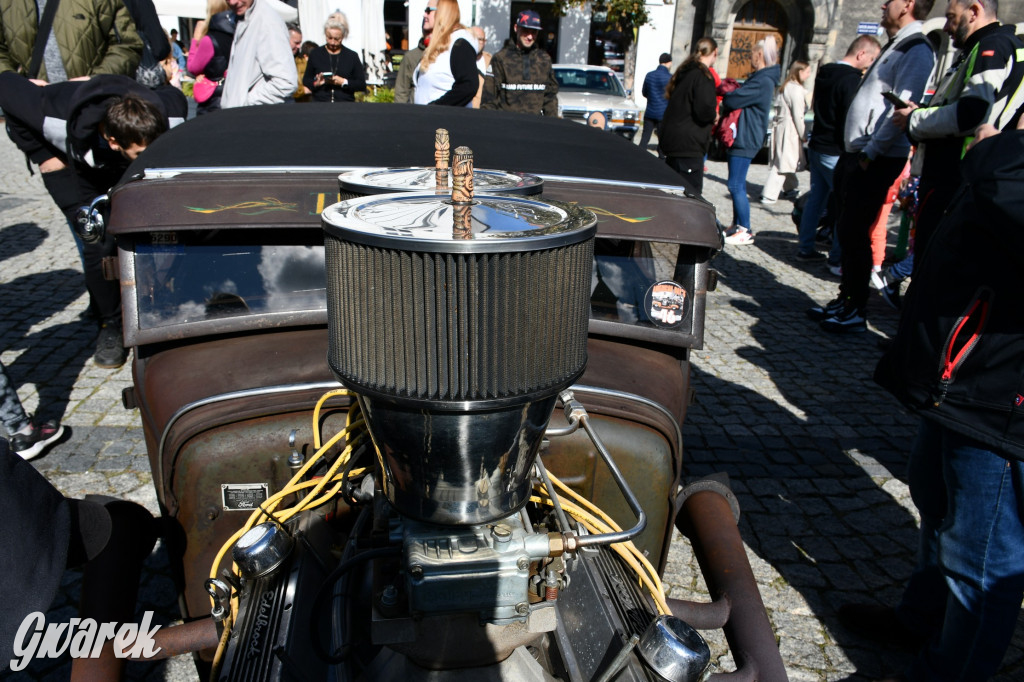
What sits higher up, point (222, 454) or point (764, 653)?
point (222, 454)

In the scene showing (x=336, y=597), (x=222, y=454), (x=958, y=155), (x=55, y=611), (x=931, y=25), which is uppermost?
(x=931, y=25)

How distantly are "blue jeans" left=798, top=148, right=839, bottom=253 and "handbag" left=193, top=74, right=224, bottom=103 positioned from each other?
5.51 metres

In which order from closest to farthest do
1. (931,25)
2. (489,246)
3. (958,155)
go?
1. (489,246)
2. (958,155)
3. (931,25)

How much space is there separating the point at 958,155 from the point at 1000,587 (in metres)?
3.08

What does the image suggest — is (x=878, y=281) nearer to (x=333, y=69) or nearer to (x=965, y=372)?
(x=965, y=372)

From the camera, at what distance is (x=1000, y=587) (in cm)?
202

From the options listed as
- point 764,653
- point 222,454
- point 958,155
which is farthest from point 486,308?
point 958,155

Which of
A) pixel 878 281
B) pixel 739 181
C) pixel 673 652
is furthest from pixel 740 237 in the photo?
pixel 673 652

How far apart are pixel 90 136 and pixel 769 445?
160 inches

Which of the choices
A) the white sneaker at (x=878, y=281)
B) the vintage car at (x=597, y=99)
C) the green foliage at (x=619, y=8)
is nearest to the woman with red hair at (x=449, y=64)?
the white sneaker at (x=878, y=281)

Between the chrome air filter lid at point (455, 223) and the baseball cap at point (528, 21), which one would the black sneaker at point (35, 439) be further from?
the baseball cap at point (528, 21)

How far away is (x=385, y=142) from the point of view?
267 cm

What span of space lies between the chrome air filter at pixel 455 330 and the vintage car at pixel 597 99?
10552mm

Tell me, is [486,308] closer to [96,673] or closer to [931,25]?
[96,673]
